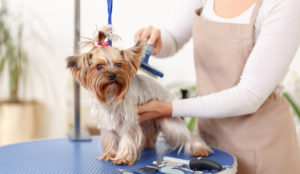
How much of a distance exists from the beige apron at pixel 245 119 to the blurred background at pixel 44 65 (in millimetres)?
1700

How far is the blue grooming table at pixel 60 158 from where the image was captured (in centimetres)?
114

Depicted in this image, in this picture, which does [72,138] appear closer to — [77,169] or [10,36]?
[77,169]

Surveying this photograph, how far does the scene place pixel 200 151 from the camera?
1.32 metres

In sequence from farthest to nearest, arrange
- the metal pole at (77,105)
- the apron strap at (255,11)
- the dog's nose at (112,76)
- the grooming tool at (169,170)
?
the metal pole at (77,105) → the apron strap at (255,11) → the dog's nose at (112,76) → the grooming tool at (169,170)

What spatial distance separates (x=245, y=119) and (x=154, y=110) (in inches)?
13.7

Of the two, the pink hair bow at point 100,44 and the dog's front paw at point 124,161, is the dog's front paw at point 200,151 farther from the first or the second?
the pink hair bow at point 100,44

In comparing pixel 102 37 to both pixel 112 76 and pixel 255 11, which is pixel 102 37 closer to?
pixel 112 76

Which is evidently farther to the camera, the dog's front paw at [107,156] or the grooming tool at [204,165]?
the dog's front paw at [107,156]

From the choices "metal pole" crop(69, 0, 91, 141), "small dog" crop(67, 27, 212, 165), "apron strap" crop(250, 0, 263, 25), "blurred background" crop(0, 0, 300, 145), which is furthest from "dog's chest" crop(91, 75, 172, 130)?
"blurred background" crop(0, 0, 300, 145)

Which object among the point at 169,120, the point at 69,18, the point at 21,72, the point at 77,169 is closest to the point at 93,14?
the point at 69,18

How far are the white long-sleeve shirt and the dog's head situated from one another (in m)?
0.22

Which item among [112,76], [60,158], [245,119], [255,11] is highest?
[255,11]

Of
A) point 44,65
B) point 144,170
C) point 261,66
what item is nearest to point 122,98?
point 144,170

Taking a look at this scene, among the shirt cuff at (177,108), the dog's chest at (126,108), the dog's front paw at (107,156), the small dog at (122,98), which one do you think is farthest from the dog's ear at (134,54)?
the dog's front paw at (107,156)
